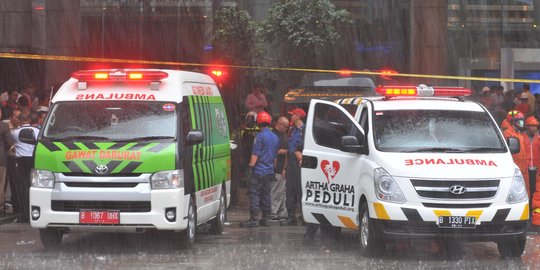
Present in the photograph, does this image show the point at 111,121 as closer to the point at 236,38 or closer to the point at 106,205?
the point at 106,205

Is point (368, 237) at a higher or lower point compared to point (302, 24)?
lower

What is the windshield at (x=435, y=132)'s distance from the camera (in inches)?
508

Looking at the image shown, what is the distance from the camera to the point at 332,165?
544 inches

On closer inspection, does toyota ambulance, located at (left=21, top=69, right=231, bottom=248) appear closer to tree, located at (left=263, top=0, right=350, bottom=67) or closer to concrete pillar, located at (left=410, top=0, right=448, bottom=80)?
tree, located at (left=263, top=0, right=350, bottom=67)

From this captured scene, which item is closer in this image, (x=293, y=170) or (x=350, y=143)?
(x=350, y=143)

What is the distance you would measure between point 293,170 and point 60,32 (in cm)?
1560

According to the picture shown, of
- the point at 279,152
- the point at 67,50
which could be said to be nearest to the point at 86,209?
the point at 279,152

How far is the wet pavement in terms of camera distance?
12156 mm

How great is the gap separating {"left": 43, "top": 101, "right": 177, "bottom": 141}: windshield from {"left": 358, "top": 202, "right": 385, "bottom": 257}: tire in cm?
240

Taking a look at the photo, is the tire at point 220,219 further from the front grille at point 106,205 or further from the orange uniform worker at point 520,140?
the orange uniform worker at point 520,140

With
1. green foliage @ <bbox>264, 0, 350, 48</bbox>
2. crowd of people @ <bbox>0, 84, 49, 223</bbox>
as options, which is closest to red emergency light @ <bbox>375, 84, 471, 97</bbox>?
crowd of people @ <bbox>0, 84, 49, 223</bbox>

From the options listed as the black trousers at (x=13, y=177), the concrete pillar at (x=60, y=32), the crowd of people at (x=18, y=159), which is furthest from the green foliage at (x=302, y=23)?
the black trousers at (x=13, y=177)

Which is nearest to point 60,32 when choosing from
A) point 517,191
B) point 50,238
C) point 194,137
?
point 50,238

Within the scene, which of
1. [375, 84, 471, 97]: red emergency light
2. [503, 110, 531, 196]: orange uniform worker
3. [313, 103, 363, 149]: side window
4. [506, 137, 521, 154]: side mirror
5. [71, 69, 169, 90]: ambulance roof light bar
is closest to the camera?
[506, 137, 521, 154]: side mirror
